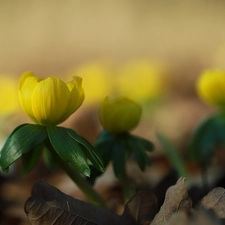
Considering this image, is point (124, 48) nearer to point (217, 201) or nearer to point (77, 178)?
point (77, 178)

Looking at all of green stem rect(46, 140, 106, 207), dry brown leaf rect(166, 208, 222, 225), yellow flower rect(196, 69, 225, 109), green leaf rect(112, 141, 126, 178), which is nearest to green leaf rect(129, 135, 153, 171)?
green leaf rect(112, 141, 126, 178)

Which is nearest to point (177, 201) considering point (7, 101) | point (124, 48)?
point (7, 101)

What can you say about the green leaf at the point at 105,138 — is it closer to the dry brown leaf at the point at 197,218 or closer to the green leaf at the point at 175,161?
the green leaf at the point at 175,161

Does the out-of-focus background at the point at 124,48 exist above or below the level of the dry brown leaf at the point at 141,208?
below

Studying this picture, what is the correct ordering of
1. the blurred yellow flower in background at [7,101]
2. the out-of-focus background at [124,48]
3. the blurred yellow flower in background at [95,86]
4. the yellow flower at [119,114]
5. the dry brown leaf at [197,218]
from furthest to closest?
the out-of-focus background at [124,48], the blurred yellow flower in background at [95,86], the blurred yellow flower in background at [7,101], the yellow flower at [119,114], the dry brown leaf at [197,218]

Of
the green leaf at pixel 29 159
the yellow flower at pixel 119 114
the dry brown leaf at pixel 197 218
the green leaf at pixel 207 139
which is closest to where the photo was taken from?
the dry brown leaf at pixel 197 218

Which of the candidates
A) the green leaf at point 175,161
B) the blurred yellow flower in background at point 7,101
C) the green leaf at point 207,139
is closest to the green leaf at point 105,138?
the green leaf at point 175,161

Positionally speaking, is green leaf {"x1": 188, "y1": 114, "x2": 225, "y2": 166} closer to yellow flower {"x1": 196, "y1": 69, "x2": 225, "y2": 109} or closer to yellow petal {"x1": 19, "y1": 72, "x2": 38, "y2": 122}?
yellow flower {"x1": 196, "y1": 69, "x2": 225, "y2": 109}
